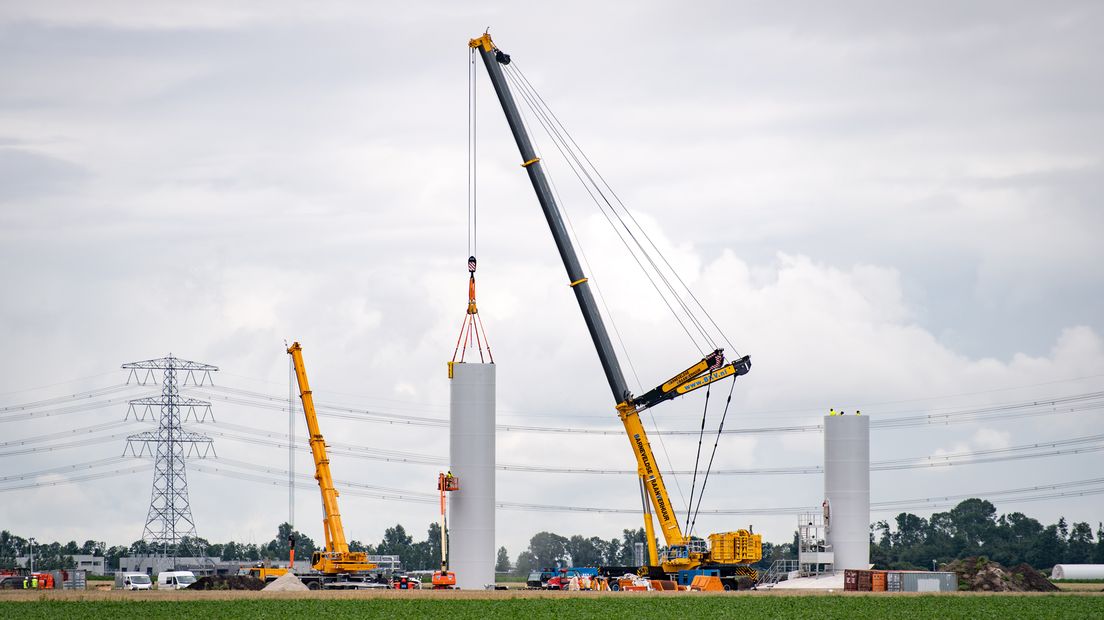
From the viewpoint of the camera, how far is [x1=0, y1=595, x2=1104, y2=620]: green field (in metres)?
55.1

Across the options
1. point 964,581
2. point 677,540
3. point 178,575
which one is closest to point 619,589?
point 677,540

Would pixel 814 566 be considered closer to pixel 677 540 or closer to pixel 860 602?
pixel 677 540

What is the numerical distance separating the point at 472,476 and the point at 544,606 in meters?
17.6

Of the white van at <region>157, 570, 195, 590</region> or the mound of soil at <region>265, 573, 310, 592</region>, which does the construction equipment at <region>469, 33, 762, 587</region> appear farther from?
the white van at <region>157, 570, 195, 590</region>

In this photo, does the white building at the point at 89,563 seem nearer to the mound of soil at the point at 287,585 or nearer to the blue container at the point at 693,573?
the mound of soil at the point at 287,585

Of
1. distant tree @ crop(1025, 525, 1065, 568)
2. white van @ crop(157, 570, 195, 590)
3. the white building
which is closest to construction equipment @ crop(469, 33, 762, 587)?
white van @ crop(157, 570, 195, 590)

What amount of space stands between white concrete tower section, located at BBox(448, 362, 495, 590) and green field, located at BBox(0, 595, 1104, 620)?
11.5 metres

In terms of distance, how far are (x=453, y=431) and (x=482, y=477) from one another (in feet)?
10.1

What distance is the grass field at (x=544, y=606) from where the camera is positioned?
55.3 m

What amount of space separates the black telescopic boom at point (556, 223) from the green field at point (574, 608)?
17.6m

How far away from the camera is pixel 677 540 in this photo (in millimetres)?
78438

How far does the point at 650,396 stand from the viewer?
3123 inches

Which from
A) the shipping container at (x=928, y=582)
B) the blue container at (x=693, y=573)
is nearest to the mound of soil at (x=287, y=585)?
the blue container at (x=693, y=573)

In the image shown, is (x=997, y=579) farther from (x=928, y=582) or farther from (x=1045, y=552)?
(x=1045, y=552)
